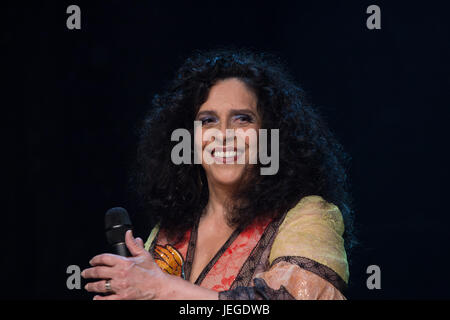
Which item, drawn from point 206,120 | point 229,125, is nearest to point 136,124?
point 206,120

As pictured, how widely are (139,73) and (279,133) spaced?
138 centimetres

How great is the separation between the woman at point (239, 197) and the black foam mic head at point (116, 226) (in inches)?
2.5

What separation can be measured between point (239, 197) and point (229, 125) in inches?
11.4

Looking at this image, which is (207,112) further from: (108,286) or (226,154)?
(108,286)

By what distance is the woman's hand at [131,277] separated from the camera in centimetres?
139

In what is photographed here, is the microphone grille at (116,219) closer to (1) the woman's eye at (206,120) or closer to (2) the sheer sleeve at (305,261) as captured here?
(2) the sheer sleeve at (305,261)

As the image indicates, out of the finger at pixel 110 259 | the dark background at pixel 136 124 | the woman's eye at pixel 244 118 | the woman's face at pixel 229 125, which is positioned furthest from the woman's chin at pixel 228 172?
the dark background at pixel 136 124

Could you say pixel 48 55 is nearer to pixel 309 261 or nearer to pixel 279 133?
pixel 279 133

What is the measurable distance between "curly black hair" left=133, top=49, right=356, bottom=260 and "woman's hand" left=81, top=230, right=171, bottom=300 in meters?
0.57

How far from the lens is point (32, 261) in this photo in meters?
2.88

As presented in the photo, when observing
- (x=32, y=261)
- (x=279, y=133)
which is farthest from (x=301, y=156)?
(x=32, y=261)

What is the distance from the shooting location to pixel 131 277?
1390 mm

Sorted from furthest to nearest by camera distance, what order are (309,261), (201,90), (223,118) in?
1. (201,90)
2. (223,118)
3. (309,261)

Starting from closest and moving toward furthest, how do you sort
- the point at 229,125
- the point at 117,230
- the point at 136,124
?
1. the point at 117,230
2. the point at 229,125
3. the point at 136,124
